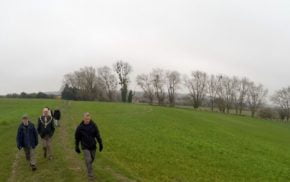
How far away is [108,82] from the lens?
396 feet

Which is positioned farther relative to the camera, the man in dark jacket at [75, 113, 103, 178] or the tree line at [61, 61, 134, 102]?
the tree line at [61, 61, 134, 102]

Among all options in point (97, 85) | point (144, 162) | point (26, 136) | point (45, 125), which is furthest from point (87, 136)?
point (97, 85)

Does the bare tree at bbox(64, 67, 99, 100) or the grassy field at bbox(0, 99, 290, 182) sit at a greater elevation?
the bare tree at bbox(64, 67, 99, 100)

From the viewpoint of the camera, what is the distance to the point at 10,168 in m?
15.9

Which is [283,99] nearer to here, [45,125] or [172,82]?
[172,82]

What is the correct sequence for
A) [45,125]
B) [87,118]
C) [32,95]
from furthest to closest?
[32,95]
[45,125]
[87,118]

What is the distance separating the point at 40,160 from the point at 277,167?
16.0 meters

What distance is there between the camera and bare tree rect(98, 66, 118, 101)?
385 feet

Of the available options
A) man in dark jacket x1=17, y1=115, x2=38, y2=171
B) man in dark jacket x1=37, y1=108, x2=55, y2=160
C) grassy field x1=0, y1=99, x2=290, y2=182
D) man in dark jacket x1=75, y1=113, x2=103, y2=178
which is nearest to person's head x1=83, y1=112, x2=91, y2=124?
man in dark jacket x1=75, y1=113, x2=103, y2=178

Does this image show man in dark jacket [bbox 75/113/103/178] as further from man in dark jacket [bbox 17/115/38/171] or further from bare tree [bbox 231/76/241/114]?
bare tree [bbox 231/76/241/114]

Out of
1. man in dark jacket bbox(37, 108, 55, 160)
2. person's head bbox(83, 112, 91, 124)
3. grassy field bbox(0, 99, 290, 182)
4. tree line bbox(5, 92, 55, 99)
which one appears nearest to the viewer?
person's head bbox(83, 112, 91, 124)

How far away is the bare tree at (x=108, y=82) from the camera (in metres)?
117

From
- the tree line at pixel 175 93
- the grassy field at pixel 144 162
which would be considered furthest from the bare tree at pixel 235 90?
the grassy field at pixel 144 162

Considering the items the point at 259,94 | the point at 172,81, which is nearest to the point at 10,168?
the point at 172,81
